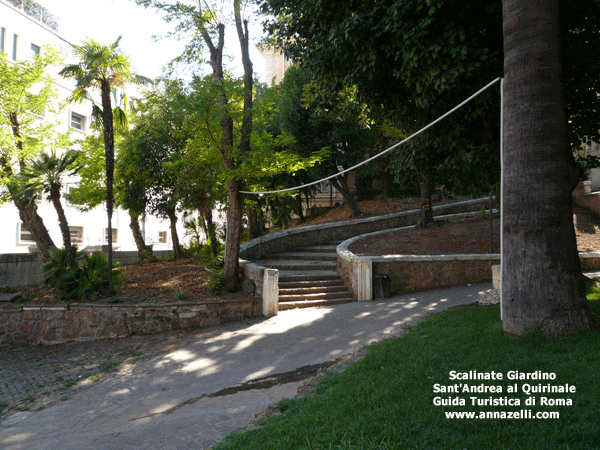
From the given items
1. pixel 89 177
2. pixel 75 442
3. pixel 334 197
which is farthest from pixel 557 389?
pixel 334 197

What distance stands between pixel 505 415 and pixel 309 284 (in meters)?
8.92

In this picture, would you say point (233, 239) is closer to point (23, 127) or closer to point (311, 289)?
point (311, 289)

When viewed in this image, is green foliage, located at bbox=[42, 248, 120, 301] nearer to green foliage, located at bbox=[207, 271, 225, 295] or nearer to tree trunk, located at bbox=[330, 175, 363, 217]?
green foliage, located at bbox=[207, 271, 225, 295]

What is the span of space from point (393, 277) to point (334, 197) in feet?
59.4

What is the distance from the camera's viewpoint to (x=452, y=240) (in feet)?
49.2

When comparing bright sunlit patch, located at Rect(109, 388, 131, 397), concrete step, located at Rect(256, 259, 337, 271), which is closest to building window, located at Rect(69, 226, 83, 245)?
concrete step, located at Rect(256, 259, 337, 271)

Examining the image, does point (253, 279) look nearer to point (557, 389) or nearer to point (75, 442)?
point (75, 442)

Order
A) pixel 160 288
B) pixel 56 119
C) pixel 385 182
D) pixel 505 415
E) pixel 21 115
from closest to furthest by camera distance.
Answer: pixel 505 415
pixel 160 288
pixel 21 115
pixel 56 119
pixel 385 182

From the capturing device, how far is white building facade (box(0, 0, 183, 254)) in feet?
75.6

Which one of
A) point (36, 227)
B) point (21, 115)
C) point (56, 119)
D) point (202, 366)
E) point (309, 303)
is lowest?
point (202, 366)

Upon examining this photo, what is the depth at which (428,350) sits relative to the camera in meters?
5.24

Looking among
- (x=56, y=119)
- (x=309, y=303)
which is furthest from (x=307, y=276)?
(x=56, y=119)

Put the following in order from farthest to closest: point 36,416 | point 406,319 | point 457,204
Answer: point 457,204 < point 406,319 < point 36,416

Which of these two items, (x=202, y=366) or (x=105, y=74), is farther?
(x=105, y=74)
